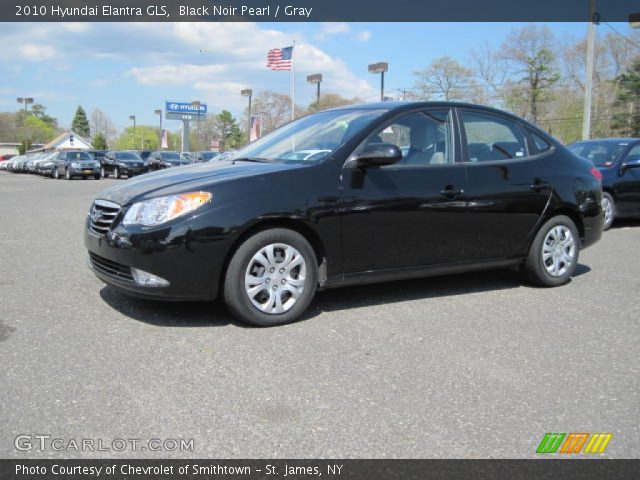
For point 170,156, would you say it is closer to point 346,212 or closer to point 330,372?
point 346,212

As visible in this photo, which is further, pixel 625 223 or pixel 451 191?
pixel 625 223

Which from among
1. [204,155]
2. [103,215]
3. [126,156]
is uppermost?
[204,155]

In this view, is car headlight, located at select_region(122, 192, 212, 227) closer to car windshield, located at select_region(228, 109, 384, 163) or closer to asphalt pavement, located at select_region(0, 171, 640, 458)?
asphalt pavement, located at select_region(0, 171, 640, 458)

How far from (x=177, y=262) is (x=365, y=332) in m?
1.38

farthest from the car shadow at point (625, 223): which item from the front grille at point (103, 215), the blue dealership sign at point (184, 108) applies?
the blue dealership sign at point (184, 108)

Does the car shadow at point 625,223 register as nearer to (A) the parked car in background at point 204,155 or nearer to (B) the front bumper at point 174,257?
(B) the front bumper at point 174,257

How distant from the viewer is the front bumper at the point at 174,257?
3975 millimetres

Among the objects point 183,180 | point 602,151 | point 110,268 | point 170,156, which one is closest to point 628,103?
point 170,156

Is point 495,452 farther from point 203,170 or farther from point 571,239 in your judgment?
point 571,239

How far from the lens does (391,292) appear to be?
17.7 ft

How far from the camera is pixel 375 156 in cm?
448

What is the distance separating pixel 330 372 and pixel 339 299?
170 cm

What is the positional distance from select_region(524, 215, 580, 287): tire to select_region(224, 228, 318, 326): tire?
233 centimetres
